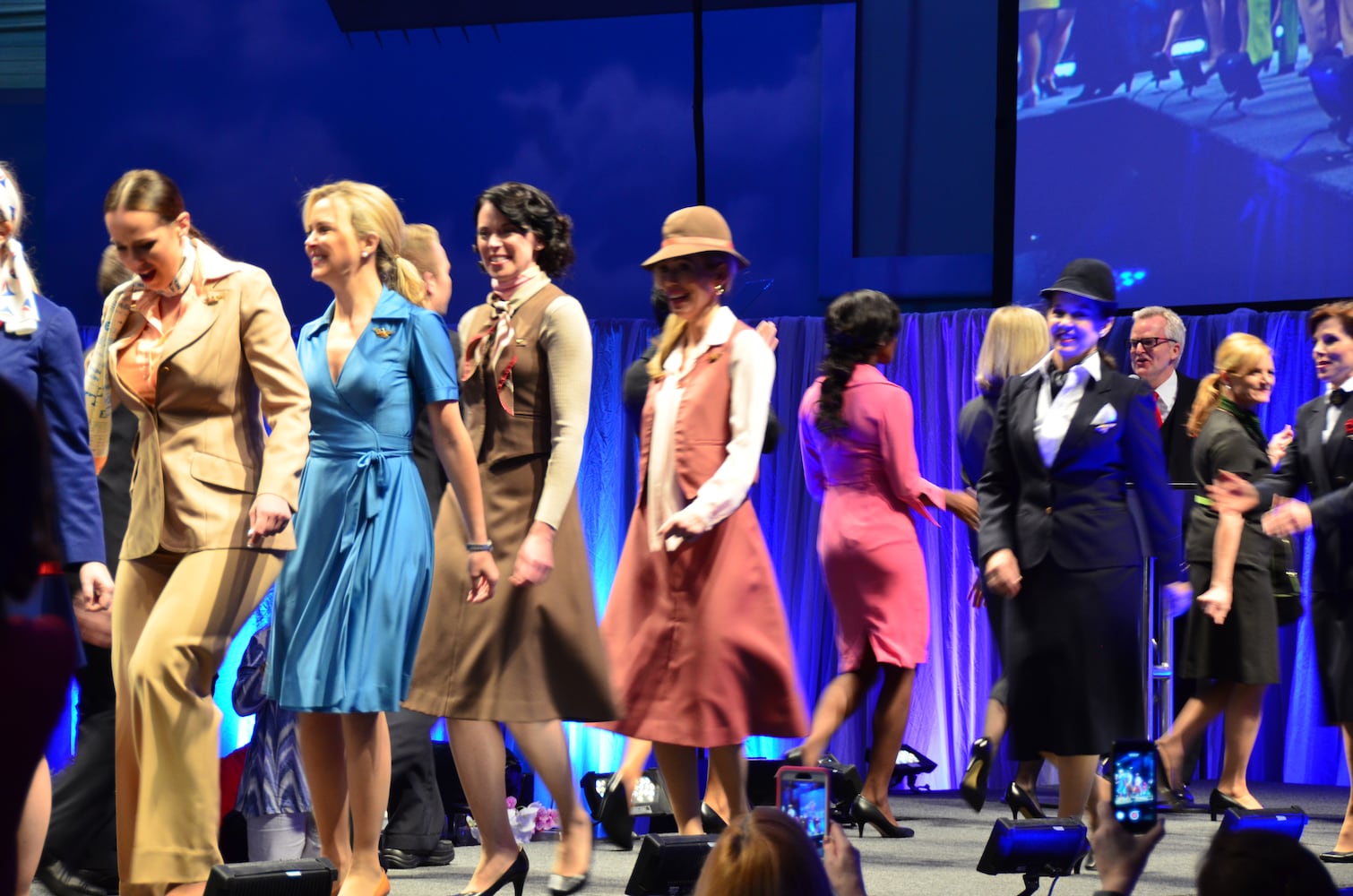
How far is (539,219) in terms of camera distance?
3.83 m

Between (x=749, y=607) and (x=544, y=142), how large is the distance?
585 centimetres

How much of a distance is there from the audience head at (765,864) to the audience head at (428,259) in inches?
111

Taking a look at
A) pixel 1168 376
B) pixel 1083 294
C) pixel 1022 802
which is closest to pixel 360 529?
pixel 1083 294

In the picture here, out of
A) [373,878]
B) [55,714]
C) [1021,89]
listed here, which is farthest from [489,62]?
[55,714]

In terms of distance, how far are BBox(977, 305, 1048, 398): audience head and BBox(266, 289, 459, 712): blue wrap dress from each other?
7.41 feet

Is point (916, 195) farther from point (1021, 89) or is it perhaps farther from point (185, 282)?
point (185, 282)

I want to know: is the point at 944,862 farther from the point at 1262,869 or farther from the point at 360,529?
the point at 1262,869

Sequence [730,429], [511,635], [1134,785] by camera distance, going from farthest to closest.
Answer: [730,429], [511,635], [1134,785]

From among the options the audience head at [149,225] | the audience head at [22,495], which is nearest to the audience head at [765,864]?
the audience head at [22,495]

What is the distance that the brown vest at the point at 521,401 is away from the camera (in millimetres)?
3740

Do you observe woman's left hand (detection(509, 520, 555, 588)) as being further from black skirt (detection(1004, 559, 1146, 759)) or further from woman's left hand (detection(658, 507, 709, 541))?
black skirt (detection(1004, 559, 1146, 759))

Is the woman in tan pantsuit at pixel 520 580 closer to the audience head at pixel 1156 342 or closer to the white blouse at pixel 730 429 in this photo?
the white blouse at pixel 730 429

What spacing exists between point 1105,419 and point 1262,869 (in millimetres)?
2494

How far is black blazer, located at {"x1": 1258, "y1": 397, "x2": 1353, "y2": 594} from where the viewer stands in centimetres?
441
